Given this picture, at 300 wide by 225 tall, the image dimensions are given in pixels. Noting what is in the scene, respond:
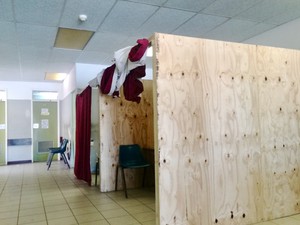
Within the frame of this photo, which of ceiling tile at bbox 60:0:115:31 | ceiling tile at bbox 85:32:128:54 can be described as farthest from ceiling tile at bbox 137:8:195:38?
ceiling tile at bbox 60:0:115:31

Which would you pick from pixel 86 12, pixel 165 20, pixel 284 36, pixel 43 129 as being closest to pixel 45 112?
pixel 43 129

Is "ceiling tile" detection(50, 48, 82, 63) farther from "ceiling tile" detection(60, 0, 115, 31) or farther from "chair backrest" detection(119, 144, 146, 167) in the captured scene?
"chair backrest" detection(119, 144, 146, 167)

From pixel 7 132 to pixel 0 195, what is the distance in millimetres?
4455

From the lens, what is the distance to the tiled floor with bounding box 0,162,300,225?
3107mm

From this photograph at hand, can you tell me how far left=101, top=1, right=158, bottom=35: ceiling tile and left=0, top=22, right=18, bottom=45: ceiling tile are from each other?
141cm

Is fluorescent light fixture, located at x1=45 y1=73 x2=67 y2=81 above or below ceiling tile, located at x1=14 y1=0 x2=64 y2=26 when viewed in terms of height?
above

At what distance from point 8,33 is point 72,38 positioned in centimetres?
102

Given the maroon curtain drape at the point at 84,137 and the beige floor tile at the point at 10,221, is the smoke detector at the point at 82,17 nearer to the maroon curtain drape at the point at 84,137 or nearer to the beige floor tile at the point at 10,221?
the maroon curtain drape at the point at 84,137

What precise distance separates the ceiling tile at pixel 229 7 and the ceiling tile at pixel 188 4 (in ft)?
0.35

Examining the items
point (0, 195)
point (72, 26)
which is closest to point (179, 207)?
point (72, 26)

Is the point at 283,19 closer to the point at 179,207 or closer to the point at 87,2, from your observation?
the point at 87,2

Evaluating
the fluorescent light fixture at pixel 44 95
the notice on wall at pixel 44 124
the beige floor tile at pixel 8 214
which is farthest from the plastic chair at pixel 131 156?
the fluorescent light fixture at pixel 44 95

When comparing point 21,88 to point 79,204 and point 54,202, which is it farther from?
point 79,204

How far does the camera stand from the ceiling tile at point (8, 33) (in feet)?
12.9
